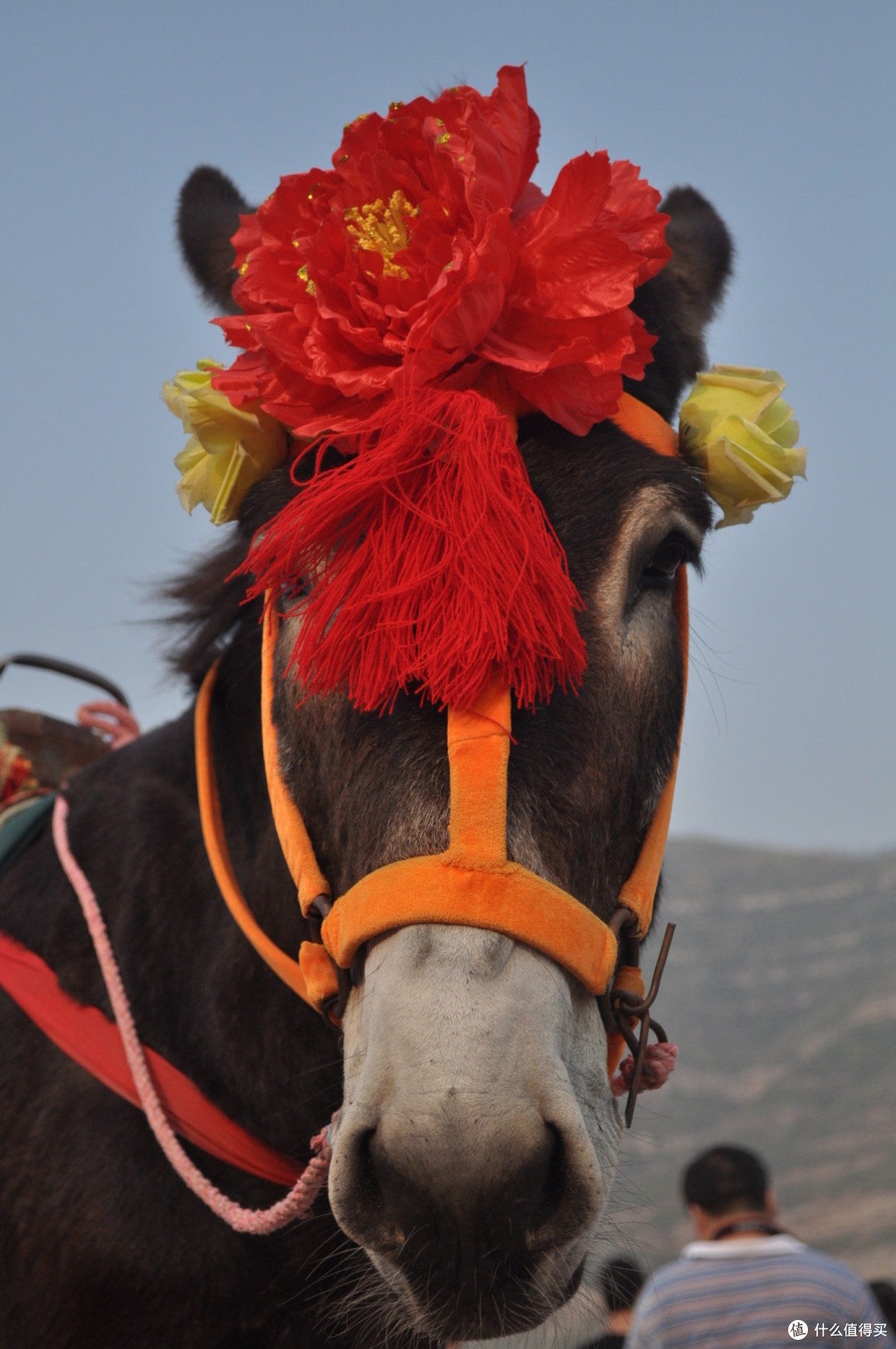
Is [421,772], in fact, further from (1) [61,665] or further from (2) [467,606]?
(1) [61,665]

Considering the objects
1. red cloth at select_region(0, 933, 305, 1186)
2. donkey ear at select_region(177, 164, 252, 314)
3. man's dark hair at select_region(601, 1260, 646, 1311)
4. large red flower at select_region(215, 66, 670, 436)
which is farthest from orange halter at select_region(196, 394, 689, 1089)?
donkey ear at select_region(177, 164, 252, 314)

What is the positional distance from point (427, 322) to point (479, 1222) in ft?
4.45

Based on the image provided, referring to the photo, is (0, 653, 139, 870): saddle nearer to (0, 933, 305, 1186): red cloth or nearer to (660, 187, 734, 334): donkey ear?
(0, 933, 305, 1186): red cloth

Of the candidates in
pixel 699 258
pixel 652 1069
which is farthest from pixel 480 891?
pixel 699 258

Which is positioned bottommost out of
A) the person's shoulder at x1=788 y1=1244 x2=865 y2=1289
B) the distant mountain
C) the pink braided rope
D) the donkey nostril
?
the distant mountain

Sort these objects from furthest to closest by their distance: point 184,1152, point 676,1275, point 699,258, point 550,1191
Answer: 1. point 676,1275
2. point 699,258
3. point 184,1152
4. point 550,1191

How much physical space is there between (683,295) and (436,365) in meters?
0.93

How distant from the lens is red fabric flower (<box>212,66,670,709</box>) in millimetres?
1741

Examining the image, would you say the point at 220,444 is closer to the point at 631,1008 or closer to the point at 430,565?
the point at 430,565

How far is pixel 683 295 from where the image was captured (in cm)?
260

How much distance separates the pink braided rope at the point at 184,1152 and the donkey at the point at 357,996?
0.15 ft

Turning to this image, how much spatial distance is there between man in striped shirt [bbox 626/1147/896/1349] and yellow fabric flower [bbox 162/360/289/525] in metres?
2.74

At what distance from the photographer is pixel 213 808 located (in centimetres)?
244

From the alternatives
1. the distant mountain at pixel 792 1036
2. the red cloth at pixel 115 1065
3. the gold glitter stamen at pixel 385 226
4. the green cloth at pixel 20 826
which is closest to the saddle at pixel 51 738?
the green cloth at pixel 20 826
